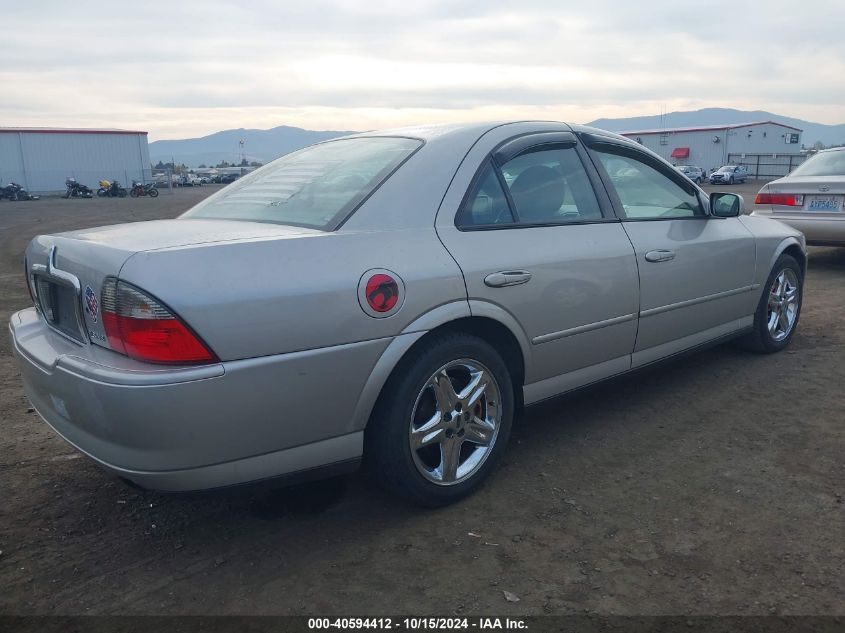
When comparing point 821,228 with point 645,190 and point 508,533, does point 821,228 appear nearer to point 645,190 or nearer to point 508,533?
point 645,190

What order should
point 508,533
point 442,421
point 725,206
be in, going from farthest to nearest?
1. point 725,206
2. point 442,421
3. point 508,533

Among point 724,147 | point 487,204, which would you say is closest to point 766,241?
point 487,204

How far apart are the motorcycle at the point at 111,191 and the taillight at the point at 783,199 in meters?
38.6

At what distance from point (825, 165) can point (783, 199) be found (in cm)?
72

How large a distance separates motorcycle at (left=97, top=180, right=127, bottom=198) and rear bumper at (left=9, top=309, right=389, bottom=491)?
137 ft

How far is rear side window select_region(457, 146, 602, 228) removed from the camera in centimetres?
308

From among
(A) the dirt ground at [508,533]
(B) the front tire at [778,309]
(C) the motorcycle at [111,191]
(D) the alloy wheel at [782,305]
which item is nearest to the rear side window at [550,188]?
(A) the dirt ground at [508,533]

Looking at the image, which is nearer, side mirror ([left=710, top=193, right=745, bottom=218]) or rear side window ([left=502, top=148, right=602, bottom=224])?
rear side window ([left=502, top=148, right=602, bottom=224])

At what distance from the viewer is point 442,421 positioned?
2.86 m

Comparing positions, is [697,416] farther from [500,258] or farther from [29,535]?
[29,535]

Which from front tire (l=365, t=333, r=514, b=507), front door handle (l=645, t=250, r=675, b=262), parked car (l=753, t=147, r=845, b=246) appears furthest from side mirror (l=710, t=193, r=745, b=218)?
parked car (l=753, t=147, r=845, b=246)

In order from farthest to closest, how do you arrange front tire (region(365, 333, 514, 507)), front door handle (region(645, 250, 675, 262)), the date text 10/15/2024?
1. front door handle (region(645, 250, 675, 262))
2. front tire (region(365, 333, 514, 507))
3. the date text 10/15/2024

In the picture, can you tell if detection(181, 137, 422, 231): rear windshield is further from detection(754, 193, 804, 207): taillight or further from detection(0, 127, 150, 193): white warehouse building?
detection(0, 127, 150, 193): white warehouse building

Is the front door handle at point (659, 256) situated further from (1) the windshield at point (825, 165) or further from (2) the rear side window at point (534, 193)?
(1) the windshield at point (825, 165)
